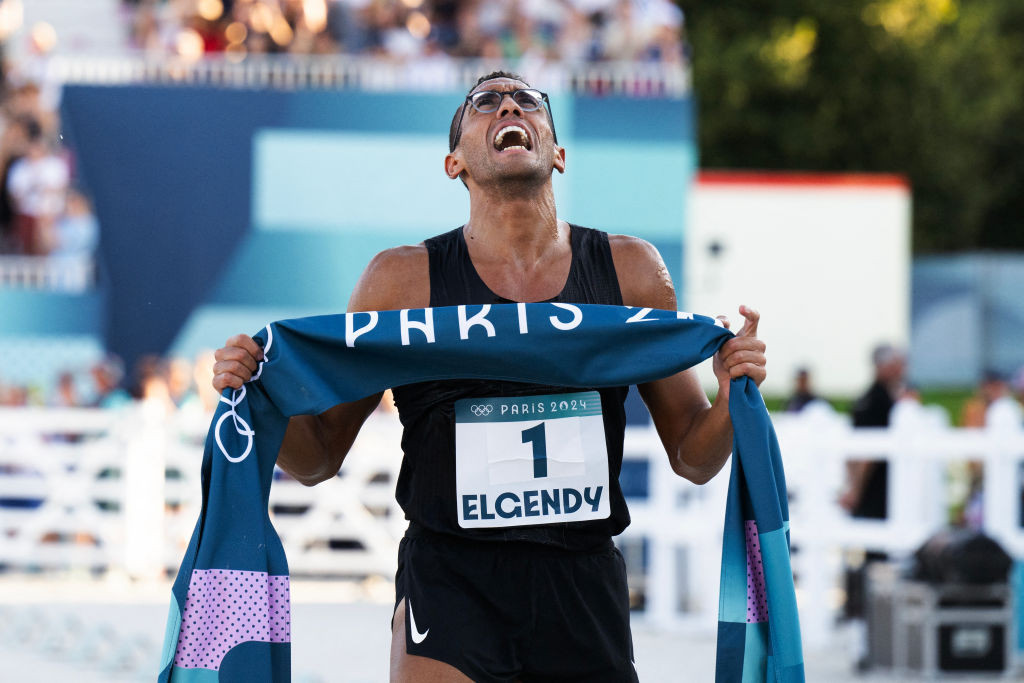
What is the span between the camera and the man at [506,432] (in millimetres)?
3582

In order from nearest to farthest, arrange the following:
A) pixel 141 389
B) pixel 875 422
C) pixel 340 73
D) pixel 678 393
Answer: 1. pixel 678 393
2. pixel 875 422
3. pixel 141 389
4. pixel 340 73

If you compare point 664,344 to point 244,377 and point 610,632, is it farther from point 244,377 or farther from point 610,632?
point 244,377

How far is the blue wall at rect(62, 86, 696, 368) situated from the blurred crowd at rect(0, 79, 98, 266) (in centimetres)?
70

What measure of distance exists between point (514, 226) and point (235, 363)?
794 mm

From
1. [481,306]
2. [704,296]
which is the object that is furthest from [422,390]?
[704,296]

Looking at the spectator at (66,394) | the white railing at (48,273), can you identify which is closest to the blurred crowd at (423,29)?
the white railing at (48,273)

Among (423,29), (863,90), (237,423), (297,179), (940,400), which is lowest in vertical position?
(237,423)

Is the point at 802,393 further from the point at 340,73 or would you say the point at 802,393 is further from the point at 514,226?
the point at 514,226

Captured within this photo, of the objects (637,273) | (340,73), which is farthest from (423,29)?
(637,273)

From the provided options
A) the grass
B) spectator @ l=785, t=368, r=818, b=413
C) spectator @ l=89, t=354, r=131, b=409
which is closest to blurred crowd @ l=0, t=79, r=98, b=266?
spectator @ l=89, t=354, r=131, b=409

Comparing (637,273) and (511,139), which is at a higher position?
(511,139)

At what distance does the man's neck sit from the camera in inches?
150

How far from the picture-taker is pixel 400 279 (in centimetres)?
384

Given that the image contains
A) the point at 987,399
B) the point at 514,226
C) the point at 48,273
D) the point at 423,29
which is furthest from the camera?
the point at 423,29
